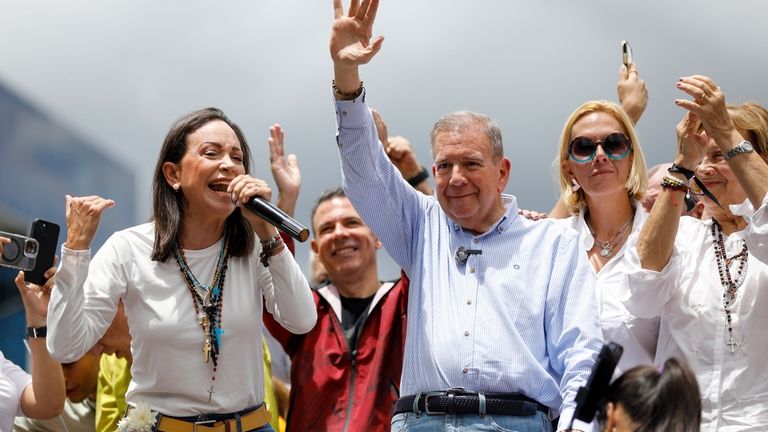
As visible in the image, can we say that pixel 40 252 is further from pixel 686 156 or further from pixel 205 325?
pixel 686 156

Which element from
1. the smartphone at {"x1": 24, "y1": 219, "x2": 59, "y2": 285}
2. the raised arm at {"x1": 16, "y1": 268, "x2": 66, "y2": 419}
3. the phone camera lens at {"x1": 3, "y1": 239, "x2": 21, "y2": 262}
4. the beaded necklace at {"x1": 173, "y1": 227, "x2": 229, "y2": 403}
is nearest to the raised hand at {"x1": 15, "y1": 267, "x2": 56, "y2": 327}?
the raised arm at {"x1": 16, "y1": 268, "x2": 66, "y2": 419}

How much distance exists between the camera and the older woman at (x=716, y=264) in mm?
4711

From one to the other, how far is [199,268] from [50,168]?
45.8 ft

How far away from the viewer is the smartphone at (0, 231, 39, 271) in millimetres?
4914

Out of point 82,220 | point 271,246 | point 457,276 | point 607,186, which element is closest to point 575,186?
point 607,186

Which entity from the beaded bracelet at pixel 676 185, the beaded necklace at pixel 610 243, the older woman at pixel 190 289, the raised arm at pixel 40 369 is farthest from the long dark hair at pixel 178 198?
the beaded bracelet at pixel 676 185

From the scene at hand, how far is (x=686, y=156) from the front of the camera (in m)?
4.98

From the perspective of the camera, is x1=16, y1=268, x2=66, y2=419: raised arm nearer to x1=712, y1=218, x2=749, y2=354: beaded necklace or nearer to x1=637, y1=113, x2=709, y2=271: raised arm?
x1=637, y1=113, x2=709, y2=271: raised arm

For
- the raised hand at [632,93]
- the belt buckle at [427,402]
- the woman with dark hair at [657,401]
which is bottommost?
the belt buckle at [427,402]

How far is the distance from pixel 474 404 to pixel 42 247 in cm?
205

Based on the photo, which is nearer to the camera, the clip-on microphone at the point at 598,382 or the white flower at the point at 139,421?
the clip-on microphone at the point at 598,382

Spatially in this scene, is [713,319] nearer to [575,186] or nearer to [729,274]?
[729,274]

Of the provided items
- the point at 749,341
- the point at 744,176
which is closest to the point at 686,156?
the point at 744,176

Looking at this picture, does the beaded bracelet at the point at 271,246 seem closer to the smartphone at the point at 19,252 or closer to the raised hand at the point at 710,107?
the smartphone at the point at 19,252
